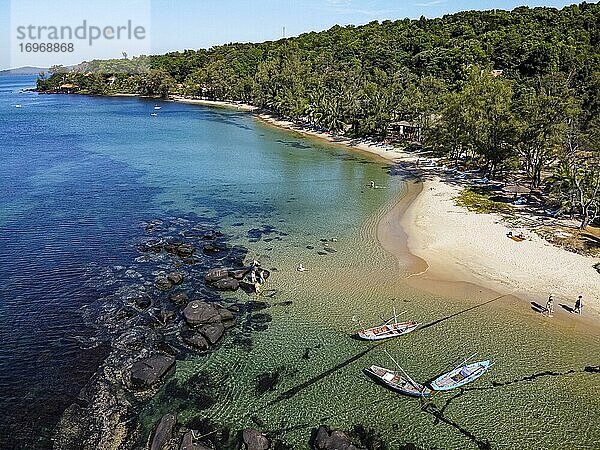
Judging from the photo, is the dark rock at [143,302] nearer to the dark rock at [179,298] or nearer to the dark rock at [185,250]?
the dark rock at [179,298]

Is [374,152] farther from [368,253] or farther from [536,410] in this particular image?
[536,410]

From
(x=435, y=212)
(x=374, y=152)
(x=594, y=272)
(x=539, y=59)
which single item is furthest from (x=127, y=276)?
(x=539, y=59)

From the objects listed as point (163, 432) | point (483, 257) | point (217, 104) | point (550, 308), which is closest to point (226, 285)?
point (163, 432)

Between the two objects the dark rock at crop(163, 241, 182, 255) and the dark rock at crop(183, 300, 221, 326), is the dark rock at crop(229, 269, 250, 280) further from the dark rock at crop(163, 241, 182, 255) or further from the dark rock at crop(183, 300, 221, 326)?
the dark rock at crop(163, 241, 182, 255)

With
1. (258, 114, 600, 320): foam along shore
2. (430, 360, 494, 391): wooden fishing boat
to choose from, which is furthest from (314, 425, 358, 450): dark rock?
(258, 114, 600, 320): foam along shore

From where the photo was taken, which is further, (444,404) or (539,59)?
(539,59)

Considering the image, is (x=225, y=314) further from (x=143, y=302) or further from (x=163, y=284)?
(x=163, y=284)
